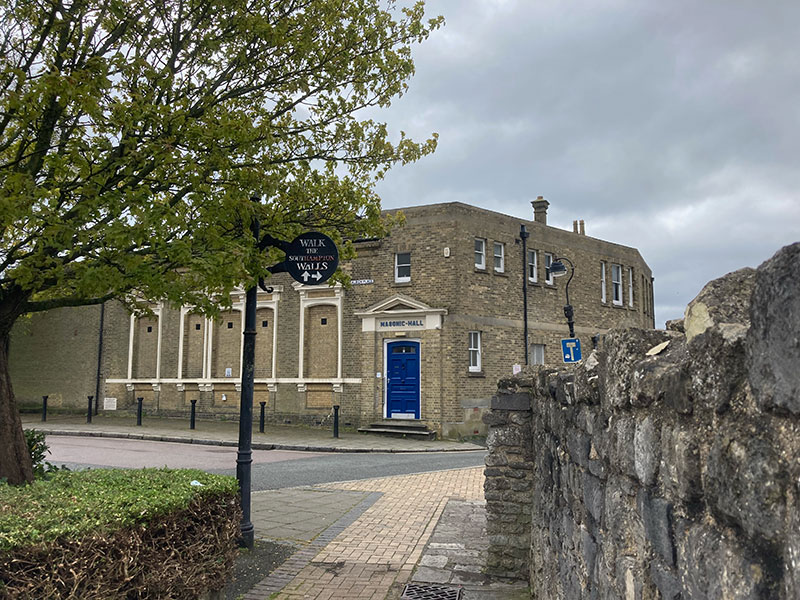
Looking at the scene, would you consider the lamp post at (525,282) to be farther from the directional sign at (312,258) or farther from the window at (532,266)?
the directional sign at (312,258)

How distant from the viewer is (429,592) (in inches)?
209

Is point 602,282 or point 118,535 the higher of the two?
point 602,282

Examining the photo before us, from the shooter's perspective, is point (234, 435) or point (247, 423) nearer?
point (247, 423)

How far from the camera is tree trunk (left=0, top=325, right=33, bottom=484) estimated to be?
561 centimetres

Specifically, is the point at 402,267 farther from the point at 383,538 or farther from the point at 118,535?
the point at 118,535

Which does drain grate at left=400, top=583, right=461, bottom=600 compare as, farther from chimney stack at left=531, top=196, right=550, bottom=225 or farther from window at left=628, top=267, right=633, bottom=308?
window at left=628, top=267, right=633, bottom=308

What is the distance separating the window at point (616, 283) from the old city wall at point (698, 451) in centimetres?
2539

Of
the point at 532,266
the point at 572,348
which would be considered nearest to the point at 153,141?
the point at 572,348

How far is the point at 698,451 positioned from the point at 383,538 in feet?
20.0

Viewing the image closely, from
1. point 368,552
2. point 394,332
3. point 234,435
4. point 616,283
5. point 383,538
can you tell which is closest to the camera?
point 368,552

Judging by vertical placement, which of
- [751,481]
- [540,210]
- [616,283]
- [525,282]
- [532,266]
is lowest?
[751,481]

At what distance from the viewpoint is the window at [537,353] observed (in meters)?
23.7

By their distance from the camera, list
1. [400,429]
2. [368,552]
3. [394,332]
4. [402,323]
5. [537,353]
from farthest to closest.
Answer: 1. [537,353]
2. [394,332]
3. [402,323]
4. [400,429]
5. [368,552]

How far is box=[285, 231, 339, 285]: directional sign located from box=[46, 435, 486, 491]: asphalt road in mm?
5265
